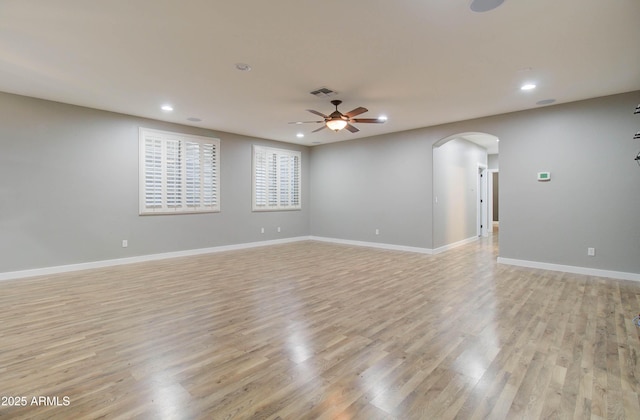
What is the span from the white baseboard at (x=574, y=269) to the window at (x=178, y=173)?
6.21 m

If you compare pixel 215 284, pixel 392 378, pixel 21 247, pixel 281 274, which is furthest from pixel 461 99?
pixel 21 247

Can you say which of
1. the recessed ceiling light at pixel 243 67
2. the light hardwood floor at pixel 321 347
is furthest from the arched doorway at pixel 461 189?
the recessed ceiling light at pixel 243 67

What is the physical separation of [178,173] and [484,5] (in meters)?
5.88

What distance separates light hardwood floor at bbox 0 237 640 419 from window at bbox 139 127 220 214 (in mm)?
1979

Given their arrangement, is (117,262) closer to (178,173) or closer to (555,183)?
(178,173)

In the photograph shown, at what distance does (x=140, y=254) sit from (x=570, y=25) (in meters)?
7.00

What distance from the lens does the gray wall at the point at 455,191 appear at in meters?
6.87

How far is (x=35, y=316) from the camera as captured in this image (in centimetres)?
316

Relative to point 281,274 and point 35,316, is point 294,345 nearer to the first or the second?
point 281,274

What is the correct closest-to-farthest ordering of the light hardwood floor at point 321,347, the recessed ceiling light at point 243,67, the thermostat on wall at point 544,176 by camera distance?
the light hardwood floor at point 321,347
the recessed ceiling light at point 243,67
the thermostat on wall at point 544,176

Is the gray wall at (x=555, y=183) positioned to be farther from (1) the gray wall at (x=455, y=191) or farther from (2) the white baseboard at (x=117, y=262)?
(2) the white baseboard at (x=117, y=262)

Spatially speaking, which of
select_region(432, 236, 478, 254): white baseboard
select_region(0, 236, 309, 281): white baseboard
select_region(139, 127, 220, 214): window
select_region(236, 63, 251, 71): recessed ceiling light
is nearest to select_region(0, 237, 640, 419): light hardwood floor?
select_region(0, 236, 309, 281): white baseboard

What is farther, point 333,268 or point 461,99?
point 333,268

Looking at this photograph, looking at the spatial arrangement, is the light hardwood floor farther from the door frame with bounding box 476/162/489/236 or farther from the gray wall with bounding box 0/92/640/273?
the door frame with bounding box 476/162/489/236
